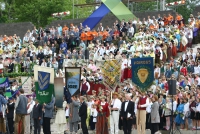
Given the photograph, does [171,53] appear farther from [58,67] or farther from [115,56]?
[58,67]

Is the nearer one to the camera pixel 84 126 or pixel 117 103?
pixel 117 103

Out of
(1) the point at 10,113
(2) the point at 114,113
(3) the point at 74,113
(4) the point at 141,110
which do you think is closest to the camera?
(4) the point at 141,110

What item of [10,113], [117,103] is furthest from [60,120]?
[10,113]

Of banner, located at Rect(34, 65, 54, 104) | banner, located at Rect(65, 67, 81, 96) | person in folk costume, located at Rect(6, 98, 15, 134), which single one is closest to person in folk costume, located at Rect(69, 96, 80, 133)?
banner, located at Rect(65, 67, 81, 96)

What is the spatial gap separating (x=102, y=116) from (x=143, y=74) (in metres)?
2.23

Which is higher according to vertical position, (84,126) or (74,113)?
(74,113)

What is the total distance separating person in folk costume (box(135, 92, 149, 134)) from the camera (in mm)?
20547

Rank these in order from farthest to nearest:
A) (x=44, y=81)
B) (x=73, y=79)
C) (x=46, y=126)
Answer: (x=46, y=126) < (x=73, y=79) < (x=44, y=81)

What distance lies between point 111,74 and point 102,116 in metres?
2.96

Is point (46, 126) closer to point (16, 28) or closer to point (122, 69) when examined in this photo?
point (122, 69)

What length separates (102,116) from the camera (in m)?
21.5

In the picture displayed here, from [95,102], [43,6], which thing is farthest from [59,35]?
[43,6]

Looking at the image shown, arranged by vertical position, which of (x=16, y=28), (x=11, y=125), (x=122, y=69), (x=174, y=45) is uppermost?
(x=16, y=28)

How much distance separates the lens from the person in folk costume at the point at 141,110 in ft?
67.4
